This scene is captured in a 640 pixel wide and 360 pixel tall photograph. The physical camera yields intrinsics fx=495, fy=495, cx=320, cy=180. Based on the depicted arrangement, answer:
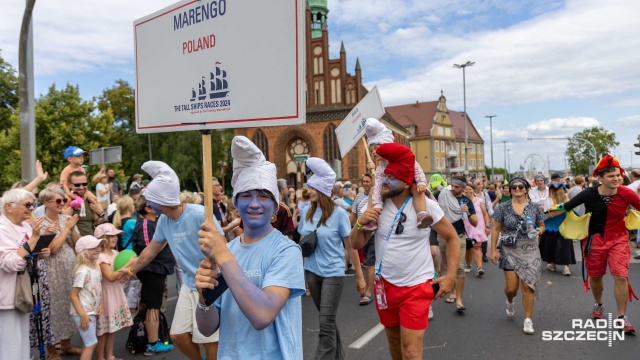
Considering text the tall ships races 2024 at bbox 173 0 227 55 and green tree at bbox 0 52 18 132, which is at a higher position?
green tree at bbox 0 52 18 132

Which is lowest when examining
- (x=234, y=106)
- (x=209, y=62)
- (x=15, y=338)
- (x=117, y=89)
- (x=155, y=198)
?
(x=15, y=338)

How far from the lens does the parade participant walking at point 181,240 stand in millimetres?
3945

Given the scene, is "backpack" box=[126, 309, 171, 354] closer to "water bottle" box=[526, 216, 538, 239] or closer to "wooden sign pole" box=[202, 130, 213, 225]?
"wooden sign pole" box=[202, 130, 213, 225]

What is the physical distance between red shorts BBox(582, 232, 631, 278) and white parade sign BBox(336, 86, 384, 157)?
10.6 feet

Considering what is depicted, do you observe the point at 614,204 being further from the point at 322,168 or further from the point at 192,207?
the point at 192,207

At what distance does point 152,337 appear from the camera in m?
5.50

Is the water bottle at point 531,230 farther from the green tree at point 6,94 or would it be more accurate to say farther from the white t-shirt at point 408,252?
the green tree at point 6,94

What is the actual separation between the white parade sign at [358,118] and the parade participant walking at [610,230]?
9.68 ft

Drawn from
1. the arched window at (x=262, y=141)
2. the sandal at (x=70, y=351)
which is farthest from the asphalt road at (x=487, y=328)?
the arched window at (x=262, y=141)

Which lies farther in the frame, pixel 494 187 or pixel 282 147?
pixel 282 147

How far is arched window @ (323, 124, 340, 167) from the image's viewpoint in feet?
163

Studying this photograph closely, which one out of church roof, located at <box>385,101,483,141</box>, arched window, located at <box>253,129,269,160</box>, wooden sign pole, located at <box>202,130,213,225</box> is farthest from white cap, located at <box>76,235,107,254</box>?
church roof, located at <box>385,101,483,141</box>

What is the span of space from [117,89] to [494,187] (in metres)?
40.9

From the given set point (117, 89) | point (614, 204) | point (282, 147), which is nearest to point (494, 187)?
point (614, 204)
